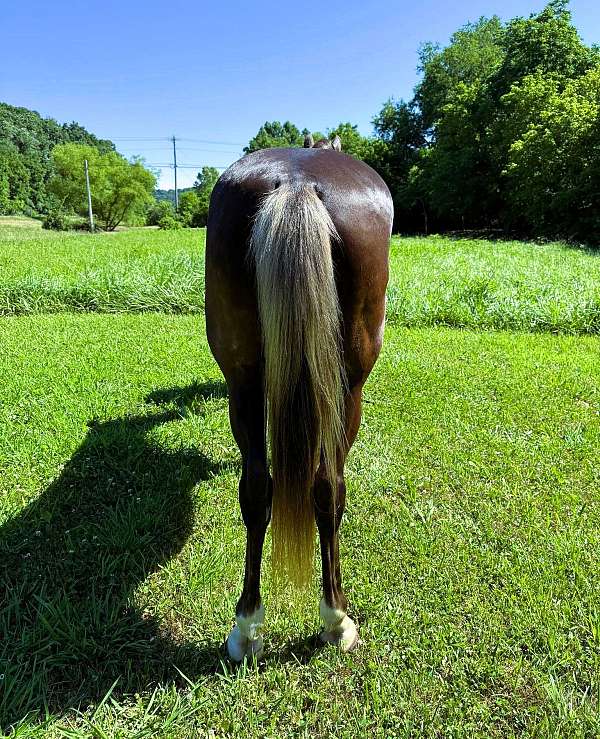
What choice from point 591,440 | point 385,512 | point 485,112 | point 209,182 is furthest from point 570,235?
point 209,182

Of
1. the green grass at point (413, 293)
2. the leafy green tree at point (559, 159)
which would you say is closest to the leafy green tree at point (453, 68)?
the leafy green tree at point (559, 159)

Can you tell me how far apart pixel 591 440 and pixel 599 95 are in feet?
77.3

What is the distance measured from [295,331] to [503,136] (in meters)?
30.2

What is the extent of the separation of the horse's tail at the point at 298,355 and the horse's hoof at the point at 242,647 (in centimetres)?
33

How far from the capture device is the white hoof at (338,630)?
5.80 feet

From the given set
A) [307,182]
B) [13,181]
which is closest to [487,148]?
[307,182]

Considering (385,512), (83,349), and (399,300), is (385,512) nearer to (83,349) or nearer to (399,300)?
(83,349)

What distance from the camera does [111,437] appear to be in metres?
3.30

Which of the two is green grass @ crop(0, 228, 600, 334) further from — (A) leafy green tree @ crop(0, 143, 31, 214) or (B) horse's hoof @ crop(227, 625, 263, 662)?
(A) leafy green tree @ crop(0, 143, 31, 214)

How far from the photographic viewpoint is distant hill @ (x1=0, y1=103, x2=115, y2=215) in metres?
56.0

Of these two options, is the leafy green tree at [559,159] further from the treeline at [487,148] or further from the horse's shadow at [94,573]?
the horse's shadow at [94,573]

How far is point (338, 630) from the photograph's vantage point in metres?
1.79

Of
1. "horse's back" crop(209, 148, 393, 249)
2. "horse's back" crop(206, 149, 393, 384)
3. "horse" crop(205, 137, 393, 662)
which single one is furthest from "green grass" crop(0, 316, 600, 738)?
"horse's back" crop(209, 148, 393, 249)

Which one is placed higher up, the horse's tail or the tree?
the tree
